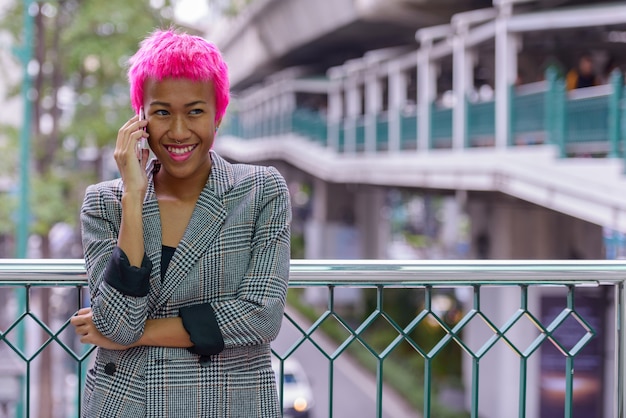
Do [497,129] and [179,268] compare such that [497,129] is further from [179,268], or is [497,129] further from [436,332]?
[179,268]

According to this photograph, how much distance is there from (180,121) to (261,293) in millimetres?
487

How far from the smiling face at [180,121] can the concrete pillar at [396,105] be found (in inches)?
725

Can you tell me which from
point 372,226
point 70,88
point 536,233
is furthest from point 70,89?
point 372,226

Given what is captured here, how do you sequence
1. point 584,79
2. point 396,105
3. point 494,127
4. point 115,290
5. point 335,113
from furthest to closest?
1. point 335,113
2. point 396,105
3. point 494,127
4. point 584,79
5. point 115,290

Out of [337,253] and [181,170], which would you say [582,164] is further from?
[337,253]

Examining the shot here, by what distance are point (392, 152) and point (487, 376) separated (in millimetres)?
5044

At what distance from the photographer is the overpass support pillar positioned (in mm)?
17609

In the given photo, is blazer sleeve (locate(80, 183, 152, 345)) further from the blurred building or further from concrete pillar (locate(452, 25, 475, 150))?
concrete pillar (locate(452, 25, 475, 150))

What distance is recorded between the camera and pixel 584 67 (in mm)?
14586

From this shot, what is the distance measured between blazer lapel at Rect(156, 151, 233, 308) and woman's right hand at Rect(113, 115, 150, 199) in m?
0.16

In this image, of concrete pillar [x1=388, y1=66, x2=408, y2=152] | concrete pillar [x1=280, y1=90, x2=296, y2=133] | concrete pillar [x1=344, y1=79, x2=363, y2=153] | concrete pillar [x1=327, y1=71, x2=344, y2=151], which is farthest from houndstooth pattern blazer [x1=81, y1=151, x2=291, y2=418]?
concrete pillar [x1=280, y1=90, x2=296, y2=133]

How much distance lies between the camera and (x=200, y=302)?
259cm

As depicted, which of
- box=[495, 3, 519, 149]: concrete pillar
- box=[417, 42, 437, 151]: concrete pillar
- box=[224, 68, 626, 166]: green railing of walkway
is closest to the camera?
box=[224, 68, 626, 166]: green railing of walkway

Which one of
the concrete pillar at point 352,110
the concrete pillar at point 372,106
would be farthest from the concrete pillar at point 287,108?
the concrete pillar at point 372,106
